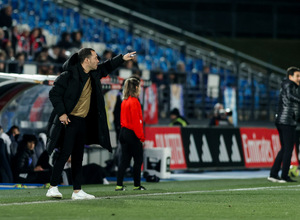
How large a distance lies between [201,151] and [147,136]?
1.85 m

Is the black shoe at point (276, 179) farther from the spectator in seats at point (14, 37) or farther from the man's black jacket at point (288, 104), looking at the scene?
the spectator in seats at point (14, 37)

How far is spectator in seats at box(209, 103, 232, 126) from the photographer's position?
22.7 m

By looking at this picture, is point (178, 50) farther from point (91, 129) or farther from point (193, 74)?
point (91, 129)

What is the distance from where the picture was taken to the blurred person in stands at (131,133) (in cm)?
1281

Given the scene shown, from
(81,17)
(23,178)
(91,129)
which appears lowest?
(23,178)

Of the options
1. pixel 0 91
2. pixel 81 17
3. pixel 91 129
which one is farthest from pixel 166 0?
pixel 91 129

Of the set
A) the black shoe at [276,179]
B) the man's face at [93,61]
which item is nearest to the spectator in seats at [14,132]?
the black shoe at [276,179]

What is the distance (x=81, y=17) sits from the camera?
2833 cm

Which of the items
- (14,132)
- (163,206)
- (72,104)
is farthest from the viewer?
(14,132)

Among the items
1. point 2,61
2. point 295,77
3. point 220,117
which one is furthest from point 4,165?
point 220,117

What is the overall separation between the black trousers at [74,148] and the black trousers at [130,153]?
8.48 ft

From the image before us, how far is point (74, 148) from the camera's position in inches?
403

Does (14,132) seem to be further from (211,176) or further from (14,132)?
(211,176)

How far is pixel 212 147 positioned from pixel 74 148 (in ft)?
35.8
